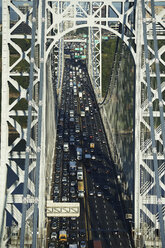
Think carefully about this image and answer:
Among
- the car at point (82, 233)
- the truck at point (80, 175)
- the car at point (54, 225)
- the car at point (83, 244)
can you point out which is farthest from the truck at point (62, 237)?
the truck at point (80, 175)

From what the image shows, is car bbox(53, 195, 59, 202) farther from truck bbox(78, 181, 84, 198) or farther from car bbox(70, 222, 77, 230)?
car bbox(70, 222, 77, 230)

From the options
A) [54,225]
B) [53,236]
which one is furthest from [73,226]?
[53,236]

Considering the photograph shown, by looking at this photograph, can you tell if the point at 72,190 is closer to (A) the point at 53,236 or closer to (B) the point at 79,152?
(A) the point at 53,236

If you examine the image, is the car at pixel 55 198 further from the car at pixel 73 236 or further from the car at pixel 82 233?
the car at pixel 73 236

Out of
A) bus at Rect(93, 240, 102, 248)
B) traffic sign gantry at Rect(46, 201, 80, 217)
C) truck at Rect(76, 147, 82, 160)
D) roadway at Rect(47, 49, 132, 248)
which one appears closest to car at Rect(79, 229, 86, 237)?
roadway at Rect(47, 49, 132, 248)

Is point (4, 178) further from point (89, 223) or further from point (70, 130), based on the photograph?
point (70, 130)
